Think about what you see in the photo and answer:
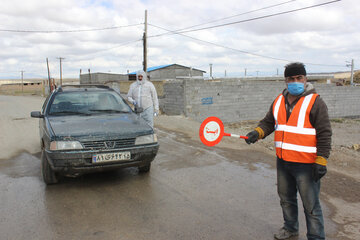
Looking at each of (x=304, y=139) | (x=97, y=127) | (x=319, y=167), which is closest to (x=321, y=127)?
(x=304, y=139)

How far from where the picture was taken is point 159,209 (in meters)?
3.81

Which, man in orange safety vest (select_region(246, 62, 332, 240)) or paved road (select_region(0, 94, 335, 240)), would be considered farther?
paved road (select_region(0, 94, 335, 240))

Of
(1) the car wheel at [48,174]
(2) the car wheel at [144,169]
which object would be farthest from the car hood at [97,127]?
(2) the car wheel at [144,169]

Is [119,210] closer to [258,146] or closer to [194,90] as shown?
[258,146]

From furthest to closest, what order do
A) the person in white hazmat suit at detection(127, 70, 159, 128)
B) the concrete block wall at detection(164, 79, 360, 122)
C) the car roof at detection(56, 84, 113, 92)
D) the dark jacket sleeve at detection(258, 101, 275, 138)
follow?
the concrete block wall at detection(164, 79, 360, 122), the person in white hazmat suit at detection(127, 70, 159, 128), the car roof at detection(56, 84, 113, 92), the dark jacket sleeve at detection(258, 101, 275, 138)

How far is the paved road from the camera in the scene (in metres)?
3.27

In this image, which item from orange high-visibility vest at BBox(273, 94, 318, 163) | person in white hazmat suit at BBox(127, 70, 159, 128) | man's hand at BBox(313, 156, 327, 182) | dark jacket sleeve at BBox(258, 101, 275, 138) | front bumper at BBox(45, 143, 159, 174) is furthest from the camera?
person in white hazmat suit at BBox(127, 70, 159, 128)

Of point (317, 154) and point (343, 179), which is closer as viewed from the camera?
point (317, 154)

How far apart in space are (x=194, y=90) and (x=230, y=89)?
207 centimetres

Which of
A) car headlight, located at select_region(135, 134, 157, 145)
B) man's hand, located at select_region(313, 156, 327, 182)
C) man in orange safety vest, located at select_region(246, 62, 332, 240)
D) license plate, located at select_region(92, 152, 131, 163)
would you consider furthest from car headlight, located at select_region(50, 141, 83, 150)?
man's hand, located at select_region(313, 156, 327, 182)

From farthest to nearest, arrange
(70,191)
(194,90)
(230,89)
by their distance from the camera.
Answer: (230,89), (194,90), (70,191)

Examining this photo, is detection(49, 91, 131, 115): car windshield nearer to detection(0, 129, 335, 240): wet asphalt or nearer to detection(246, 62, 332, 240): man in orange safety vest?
detection(0, 129, 335, 240): wet asphalt

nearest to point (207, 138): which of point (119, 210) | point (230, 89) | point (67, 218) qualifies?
point (119, 210)

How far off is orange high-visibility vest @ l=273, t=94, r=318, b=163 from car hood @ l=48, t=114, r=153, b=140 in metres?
2.39
